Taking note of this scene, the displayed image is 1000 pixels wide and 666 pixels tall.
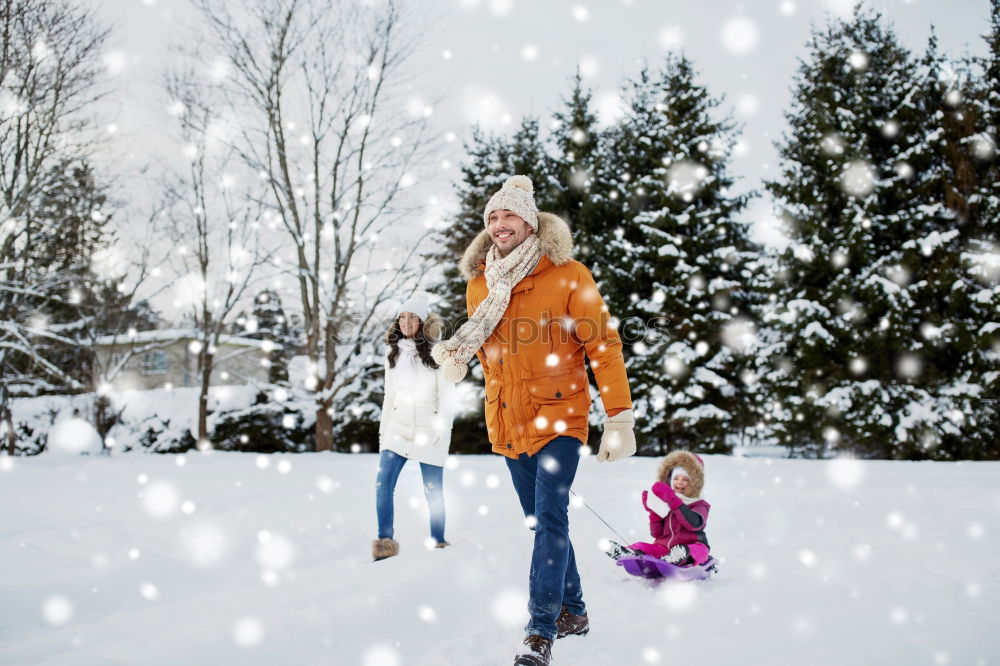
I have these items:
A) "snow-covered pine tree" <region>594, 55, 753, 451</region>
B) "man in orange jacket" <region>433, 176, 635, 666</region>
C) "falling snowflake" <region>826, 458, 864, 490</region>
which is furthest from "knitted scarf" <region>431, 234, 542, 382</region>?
"snow-covered pine tree" <region>594, 55, 753, 451</region>

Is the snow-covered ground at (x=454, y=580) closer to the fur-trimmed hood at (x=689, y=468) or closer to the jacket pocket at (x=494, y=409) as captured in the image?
the fur-trimmed hood at (x=689, y=468)

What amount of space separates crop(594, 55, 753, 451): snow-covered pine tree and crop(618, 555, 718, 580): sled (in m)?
11.2

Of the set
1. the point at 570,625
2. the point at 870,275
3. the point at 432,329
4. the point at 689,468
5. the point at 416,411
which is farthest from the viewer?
the point at 870,275

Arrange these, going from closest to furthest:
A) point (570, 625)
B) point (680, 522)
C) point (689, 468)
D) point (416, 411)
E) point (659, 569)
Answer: point (570, 625)
point (659, 569)
point (680, 522)
point (689, 468)
point (416, 411)

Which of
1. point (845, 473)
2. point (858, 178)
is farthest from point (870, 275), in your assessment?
point (845, 473)

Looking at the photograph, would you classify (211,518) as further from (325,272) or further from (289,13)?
(289,13)

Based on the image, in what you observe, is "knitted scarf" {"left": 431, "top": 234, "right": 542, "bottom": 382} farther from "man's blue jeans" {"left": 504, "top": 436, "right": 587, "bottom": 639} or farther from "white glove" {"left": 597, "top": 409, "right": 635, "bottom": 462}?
"white glove" {"left": 597, "top": 409, "right": 635, "bottom": 462}

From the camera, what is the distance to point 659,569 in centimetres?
354

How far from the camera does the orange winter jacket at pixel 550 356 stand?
2.53 meters

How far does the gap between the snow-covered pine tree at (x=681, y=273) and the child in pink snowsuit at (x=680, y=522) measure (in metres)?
10.6

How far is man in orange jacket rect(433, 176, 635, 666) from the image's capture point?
247 cm

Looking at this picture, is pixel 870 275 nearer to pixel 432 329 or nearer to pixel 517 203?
pixel 432 329

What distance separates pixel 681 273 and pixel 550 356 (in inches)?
525

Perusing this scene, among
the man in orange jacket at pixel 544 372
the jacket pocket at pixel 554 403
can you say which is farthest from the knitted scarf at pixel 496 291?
the jacket pocket at pixel 554 403
